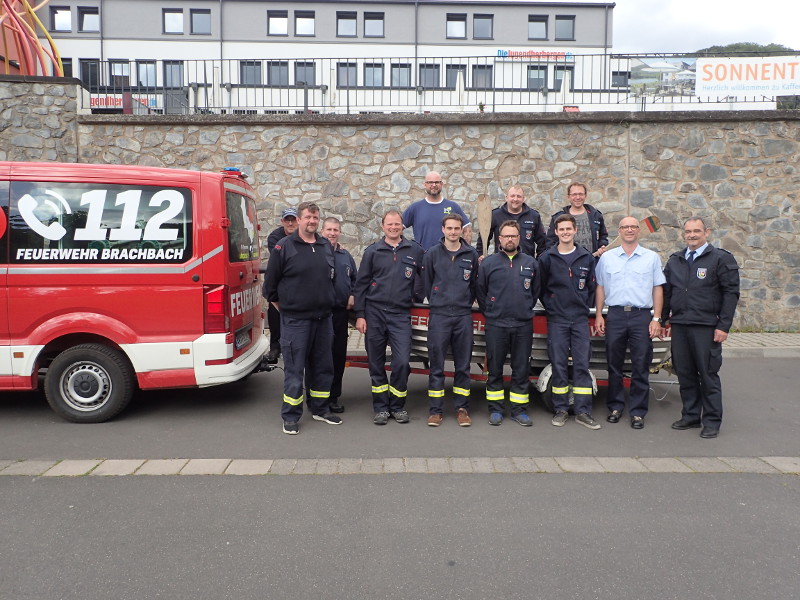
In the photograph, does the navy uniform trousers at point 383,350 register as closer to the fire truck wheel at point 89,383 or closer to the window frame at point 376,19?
the fire truck wheel at point 89,383

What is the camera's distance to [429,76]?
13664 millimetres

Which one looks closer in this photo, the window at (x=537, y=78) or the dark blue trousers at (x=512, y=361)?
the dark blue trousers at (x=512, y=361)

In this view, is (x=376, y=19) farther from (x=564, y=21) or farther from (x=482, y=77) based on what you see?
(x=482, y=77)

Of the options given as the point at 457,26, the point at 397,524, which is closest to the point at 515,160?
the point at 397,524

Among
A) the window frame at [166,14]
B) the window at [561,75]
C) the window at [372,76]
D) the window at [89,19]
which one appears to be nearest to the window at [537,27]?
the window frame at [166,14]

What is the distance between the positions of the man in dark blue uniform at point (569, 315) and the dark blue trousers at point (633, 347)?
0.70 feet

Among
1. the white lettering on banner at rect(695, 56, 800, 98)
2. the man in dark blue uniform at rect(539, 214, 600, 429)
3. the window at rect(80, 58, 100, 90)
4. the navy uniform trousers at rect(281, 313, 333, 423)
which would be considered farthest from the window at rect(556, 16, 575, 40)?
the navy uniform trousers at rect(281, 313, 333, 423)

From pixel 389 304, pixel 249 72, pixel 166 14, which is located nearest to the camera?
pixel 389 304

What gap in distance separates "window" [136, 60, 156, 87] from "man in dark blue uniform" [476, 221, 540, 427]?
8.58 m

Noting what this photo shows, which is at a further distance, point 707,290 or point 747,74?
point 747,74

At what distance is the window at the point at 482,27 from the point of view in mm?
48531

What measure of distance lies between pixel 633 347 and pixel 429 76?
9864 millimetres

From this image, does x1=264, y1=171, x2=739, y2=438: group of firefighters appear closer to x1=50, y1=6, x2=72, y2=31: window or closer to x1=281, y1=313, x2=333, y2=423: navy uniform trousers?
x1=281, y1=313, x2=333, y2=423: navy uniform trousers

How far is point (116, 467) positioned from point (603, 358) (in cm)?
422
